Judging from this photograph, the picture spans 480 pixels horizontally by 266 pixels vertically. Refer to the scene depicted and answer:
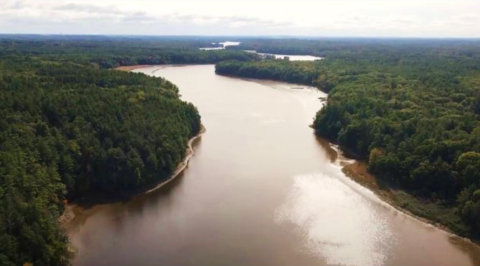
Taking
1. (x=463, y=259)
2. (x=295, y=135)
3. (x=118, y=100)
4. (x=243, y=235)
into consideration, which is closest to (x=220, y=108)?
(x=295, y=135)

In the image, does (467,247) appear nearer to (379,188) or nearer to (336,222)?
(336,222)

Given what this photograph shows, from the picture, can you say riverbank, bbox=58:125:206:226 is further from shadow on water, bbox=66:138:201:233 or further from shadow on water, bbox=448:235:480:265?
shadow on water, bbox=448:235:480:265

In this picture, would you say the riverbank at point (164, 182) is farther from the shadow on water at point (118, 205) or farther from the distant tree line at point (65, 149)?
the distant tree line at point (65, 149)

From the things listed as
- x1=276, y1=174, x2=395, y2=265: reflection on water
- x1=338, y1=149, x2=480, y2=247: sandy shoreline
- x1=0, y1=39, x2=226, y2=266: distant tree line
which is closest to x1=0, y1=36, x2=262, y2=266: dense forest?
x1=0, y1=39, x2=226, y2=266: distant tree line

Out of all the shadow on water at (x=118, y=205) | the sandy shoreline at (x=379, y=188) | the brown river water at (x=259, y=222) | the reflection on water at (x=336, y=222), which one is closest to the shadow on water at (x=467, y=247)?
the brown river water at (x=259, y=222)

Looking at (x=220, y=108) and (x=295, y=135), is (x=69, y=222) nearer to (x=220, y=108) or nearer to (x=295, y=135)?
(x=295, y=135)

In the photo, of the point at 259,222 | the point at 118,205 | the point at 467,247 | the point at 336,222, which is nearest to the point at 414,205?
the point at 467,247

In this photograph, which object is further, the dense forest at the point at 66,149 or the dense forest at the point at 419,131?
the dense forest at the point at 419,131
